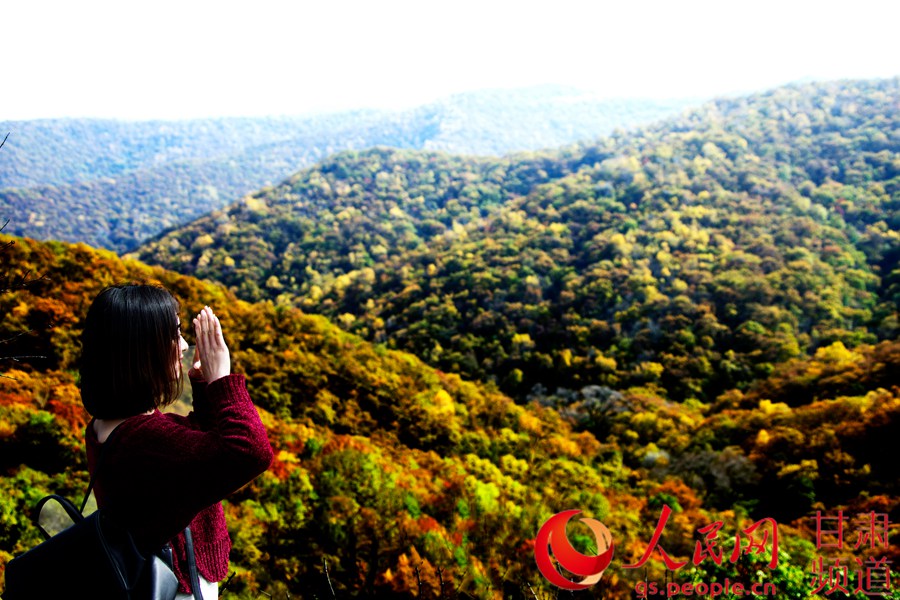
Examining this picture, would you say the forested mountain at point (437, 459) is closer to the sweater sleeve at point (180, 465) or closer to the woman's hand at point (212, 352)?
the woman's hand at point (212, 352)

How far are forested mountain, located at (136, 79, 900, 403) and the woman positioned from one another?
3143cm

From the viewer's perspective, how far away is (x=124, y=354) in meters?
1.36

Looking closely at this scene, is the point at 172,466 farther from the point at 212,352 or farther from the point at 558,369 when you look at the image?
the point at 558,369

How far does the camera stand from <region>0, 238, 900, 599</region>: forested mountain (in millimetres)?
6047

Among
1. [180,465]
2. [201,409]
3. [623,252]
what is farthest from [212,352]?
[623,252]

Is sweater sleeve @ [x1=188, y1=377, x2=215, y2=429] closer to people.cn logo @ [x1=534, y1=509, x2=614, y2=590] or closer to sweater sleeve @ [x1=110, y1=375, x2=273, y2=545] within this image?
sweater sleeve @ [x1=110, y1=375, x2=273, y2=545]

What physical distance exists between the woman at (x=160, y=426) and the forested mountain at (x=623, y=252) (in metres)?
31.4

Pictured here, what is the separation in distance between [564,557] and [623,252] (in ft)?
169

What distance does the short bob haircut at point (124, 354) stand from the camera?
1357 mm

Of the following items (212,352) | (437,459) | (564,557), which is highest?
(212,352)

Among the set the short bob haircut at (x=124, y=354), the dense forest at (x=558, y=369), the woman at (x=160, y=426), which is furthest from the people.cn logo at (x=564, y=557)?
the short bob haircut at (x=124, y=354)

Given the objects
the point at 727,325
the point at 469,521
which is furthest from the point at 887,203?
the point at 469,521

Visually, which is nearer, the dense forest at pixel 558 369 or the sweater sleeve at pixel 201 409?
the sweater sleeve at pixel 201 409

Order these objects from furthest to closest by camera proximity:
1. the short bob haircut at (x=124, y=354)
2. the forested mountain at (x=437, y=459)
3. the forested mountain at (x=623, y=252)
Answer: the forested mountain at (x=623, y=252), the forested mountain at (x=437, y=459), the short bob haircut at (x=124, y=354)
